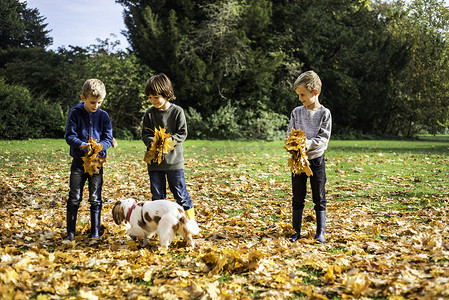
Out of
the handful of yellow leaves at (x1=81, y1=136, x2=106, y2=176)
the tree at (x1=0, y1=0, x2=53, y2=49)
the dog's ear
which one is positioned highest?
the tree at (x1=0, y1=0, x2=53, y2=49)

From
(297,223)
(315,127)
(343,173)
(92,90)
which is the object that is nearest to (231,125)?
(343,173)

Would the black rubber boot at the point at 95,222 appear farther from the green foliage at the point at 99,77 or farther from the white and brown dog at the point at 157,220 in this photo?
the green foliage at the point at 99,77

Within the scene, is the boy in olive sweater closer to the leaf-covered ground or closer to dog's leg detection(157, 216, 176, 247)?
dog's leg detection(157, 216, 176, 247)

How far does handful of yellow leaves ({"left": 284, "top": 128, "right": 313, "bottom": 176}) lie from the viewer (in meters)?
4.20

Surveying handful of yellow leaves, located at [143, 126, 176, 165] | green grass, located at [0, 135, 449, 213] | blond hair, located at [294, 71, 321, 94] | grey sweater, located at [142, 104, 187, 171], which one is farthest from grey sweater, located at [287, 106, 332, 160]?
green grass, located at [0, 135, 449, 213]

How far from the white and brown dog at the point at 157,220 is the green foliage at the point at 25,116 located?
62.7ft

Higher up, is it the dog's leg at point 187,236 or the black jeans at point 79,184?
the black jeans at point 79,184

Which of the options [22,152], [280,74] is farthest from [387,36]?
[22,152]

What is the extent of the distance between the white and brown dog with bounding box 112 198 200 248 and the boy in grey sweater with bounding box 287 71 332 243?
1354mm

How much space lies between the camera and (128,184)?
8.59 metres

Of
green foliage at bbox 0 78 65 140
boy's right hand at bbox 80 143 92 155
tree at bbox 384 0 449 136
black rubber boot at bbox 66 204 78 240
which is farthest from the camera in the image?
tree at bbox 384 0 449 136

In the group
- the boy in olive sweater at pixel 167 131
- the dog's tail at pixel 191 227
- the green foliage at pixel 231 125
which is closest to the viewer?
the dog's tail at pixel 191 227

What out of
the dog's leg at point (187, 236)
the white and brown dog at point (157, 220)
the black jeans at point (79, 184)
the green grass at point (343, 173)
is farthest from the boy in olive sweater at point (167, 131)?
the green grass at point (343, 173)

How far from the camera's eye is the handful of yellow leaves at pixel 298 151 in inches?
165
